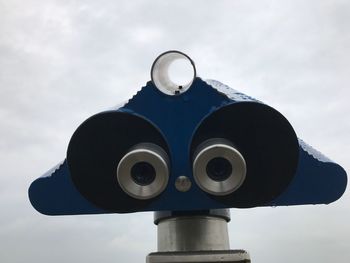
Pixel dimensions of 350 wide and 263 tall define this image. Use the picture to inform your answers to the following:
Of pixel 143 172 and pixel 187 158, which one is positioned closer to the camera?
pixel 143 172

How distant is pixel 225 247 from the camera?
1907mm

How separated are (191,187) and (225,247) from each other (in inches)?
11.9

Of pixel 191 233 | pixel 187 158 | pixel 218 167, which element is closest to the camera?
pixel 218 167

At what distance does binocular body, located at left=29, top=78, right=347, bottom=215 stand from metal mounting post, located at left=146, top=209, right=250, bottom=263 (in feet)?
0.41

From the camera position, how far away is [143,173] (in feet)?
5.22

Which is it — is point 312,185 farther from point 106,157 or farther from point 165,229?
point 106,157

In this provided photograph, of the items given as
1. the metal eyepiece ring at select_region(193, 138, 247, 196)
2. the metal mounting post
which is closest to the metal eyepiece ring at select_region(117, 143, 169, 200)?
the metal eyepiece ring at select_region(193, 138, 247, 196)

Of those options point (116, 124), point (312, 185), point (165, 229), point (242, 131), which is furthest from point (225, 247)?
point (116, 124)

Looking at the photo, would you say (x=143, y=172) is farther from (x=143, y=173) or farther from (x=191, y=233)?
(x=191, y=233)

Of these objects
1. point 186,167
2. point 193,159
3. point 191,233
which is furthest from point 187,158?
point 191,233

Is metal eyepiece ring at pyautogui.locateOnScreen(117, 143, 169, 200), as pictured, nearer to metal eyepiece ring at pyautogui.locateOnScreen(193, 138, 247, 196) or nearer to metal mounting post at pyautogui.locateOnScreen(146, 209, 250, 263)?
metal eyepiece ring at pyautogui.locateOnScreen(193, 138, 247, 196)

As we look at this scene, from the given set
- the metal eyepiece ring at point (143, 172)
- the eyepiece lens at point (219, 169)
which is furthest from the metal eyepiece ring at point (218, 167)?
the metal eyepiece ring at point (143, 172)

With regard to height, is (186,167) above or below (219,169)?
above

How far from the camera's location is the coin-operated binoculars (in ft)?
5.10
